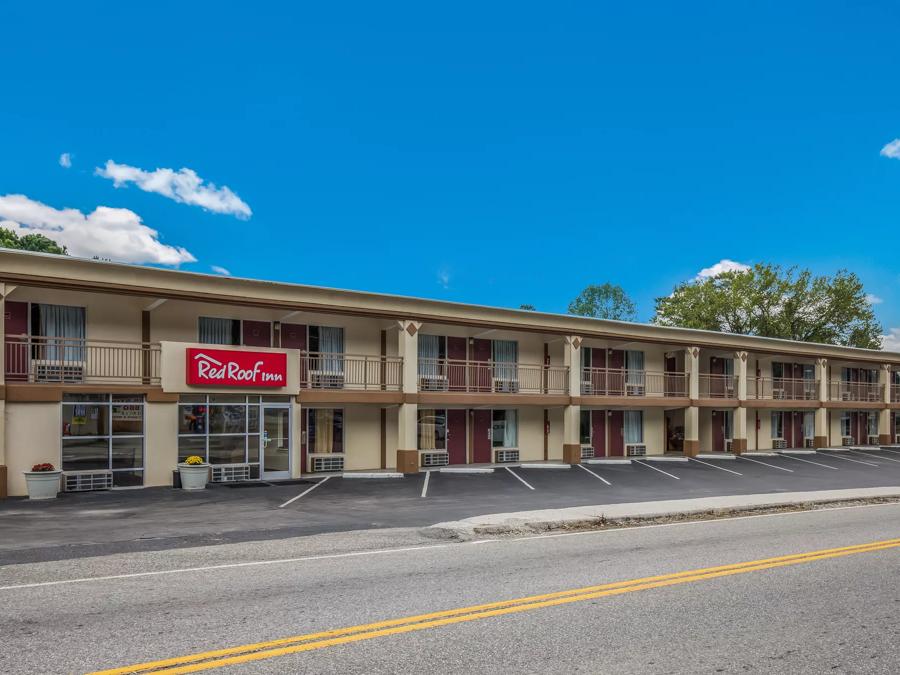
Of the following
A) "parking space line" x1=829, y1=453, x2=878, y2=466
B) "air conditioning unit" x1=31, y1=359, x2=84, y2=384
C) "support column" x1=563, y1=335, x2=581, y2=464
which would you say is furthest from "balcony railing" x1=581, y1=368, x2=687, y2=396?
"air conditioning unit" x1=31, y1=359, x2=84, y2=384

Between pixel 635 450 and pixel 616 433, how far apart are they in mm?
1398

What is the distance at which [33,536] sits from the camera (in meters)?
12.2

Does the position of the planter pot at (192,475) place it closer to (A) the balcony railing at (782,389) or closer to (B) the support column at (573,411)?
(B) the support column at (573,411)

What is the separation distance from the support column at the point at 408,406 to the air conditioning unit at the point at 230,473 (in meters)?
5.32

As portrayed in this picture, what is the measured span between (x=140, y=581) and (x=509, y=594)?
15.0ft

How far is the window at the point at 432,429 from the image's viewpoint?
26719 mm

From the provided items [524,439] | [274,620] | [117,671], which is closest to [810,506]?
[524,439]

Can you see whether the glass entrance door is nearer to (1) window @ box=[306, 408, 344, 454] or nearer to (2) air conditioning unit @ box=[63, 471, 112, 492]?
(1) window @ box=[306, 408, 344, 454]

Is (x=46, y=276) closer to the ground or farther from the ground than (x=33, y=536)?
farther from the ground

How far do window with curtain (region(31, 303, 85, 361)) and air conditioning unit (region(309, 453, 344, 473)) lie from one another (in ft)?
26.1

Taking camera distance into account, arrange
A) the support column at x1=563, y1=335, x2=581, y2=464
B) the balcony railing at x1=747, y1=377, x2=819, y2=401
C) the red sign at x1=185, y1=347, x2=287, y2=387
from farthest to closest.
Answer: the balcony railing at x1=747, y1=377, x2=819, y2=401, the support column at x1=563, y1=335, x2=581, y2=464, the red sign at x1=185, y1=347, x2=287, y2=387

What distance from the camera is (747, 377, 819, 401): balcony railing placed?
37.2 metres

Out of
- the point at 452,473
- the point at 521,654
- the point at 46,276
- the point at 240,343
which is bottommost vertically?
the point at 452,473

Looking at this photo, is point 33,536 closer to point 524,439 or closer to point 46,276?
point 46,276
